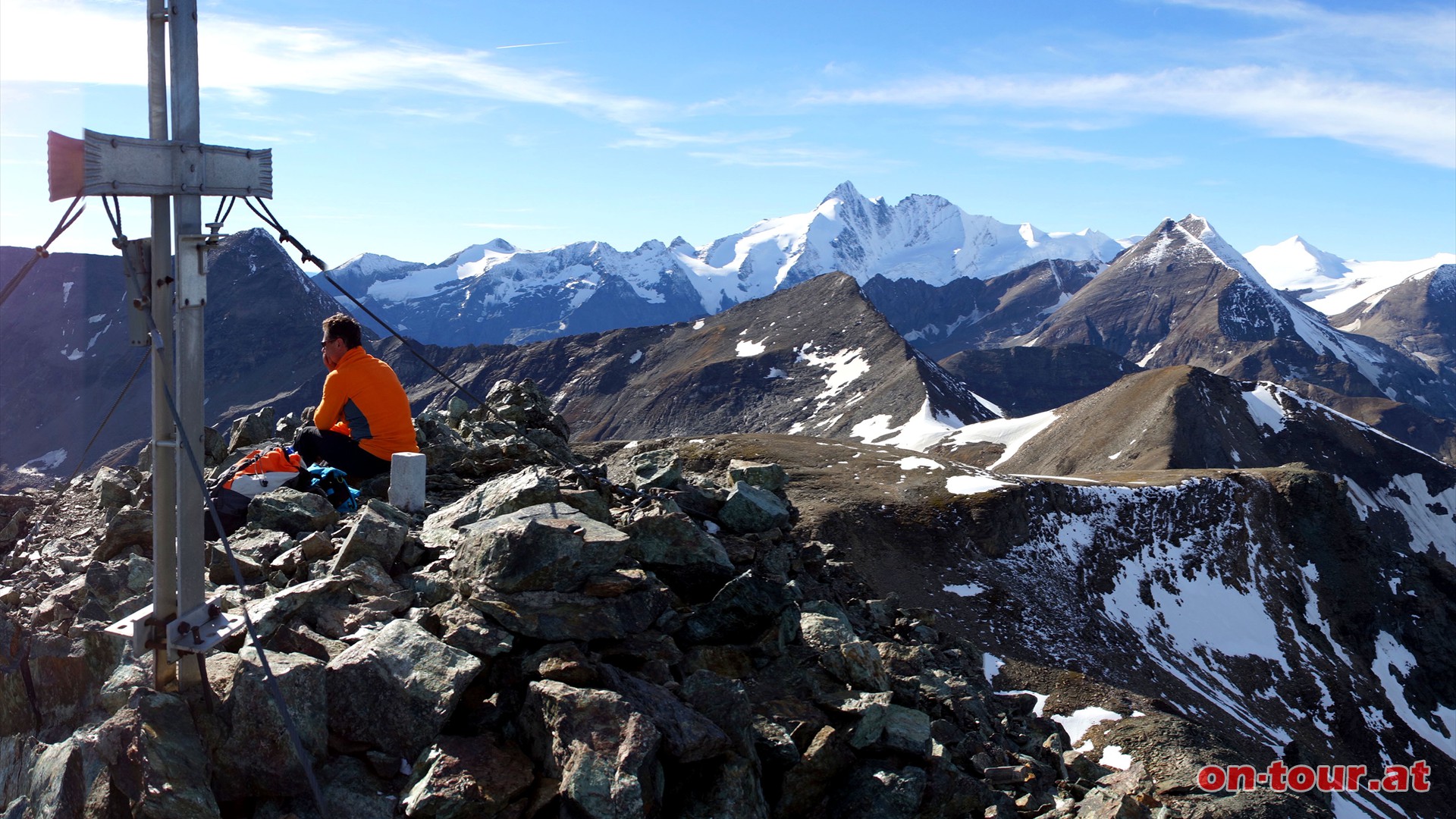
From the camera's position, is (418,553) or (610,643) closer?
(610,643)

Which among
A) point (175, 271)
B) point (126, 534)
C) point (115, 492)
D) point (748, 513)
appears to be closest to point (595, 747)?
point (175, 271)

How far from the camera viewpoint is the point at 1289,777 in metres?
19.3

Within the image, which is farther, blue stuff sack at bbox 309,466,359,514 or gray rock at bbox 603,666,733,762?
blue stuff sack at bbox 309,466,359,514

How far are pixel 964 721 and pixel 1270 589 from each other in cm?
5270

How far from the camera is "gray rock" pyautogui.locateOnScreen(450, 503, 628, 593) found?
33.2 ft

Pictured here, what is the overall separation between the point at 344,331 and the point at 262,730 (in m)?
7.73

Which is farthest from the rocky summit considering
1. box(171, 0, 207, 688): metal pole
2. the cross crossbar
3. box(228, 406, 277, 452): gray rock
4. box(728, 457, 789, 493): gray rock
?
box(728, 457, 789, 493): gray rock

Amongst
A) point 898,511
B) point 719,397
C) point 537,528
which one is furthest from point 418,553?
point 719,397

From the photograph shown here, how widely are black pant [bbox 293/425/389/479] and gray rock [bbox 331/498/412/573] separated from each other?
370cm

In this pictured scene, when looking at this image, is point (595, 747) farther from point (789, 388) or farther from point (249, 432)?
point (789, 388)

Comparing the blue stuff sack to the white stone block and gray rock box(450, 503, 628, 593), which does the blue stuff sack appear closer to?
the white stone block

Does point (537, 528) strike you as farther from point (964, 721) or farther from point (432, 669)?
point (964, 721)

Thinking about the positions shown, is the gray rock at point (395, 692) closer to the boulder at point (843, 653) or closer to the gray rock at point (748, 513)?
the boulder at point (843, 653)

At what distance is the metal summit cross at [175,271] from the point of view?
7.42 metres
